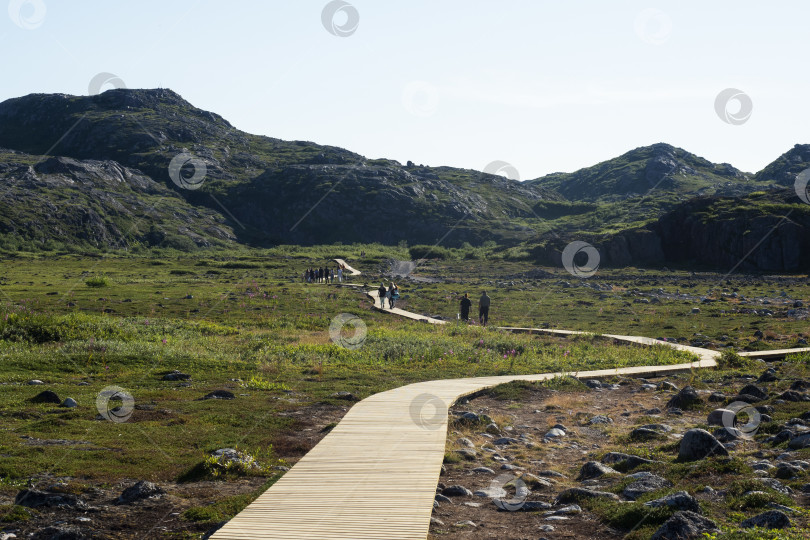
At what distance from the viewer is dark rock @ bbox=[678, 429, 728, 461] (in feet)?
44.6

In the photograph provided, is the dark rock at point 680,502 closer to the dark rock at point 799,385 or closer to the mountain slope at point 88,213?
the dark rock at point 799,385

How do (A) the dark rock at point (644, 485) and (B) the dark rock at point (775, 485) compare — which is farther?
(A) the dark rock at point (644, 485)

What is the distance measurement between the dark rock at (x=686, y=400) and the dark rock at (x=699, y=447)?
789 centimetres

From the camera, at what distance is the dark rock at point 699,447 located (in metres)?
13.6

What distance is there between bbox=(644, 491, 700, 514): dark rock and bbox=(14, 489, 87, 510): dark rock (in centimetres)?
922

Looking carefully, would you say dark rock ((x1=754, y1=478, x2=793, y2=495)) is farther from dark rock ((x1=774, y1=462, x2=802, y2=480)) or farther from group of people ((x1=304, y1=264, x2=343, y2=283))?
group of people ((x1=304, y1=264, x2=343, y2=283))

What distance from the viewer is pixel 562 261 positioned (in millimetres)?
115312

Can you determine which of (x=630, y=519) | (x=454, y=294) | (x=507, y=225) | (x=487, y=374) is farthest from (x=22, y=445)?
(x=507, y=225)

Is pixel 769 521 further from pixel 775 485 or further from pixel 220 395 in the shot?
pixel 220 395

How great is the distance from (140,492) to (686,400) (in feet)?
54.6

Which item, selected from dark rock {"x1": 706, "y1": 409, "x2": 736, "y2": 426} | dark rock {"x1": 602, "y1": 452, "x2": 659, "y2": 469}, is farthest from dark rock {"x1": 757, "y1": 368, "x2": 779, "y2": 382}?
dark rock {"x1": 602, "y1": 452, "x2": 659, "y2": 469}

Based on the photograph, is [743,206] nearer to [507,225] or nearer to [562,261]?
[562,261]

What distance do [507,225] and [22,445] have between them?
7322 inches

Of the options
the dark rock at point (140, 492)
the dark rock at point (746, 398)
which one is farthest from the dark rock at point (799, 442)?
the dark rock at point (140, 492)
